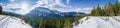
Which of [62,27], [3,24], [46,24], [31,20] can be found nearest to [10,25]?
[3,24]

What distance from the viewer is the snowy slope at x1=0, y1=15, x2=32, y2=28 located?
2699 millimetres

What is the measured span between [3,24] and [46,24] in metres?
0.49

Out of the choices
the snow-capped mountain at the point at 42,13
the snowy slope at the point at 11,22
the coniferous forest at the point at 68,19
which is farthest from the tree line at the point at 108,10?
the snowy slope at the point at 11,22

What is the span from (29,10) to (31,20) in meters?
0.12

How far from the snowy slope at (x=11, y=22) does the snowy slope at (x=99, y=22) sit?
60 centimetres

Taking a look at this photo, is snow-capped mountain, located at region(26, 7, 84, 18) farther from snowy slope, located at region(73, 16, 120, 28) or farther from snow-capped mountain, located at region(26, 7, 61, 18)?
snowy slope, located at region(73, 16, 120, 28)

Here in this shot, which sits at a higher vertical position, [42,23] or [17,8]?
[17,8]

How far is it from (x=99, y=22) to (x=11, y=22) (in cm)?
100

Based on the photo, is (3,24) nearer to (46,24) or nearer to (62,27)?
(46,24)

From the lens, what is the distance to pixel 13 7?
107 inches

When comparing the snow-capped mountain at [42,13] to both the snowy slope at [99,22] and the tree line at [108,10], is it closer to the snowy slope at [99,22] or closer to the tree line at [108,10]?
the snowy slope at [99,22]

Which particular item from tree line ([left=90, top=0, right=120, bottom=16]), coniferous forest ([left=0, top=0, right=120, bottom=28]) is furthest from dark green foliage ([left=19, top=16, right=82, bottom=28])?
tree line ([left=90, top=0, right=120, bottom=16])

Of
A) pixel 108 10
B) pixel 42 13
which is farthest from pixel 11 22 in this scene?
pixel 108 10

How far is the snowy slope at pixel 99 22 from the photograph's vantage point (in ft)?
8.80
